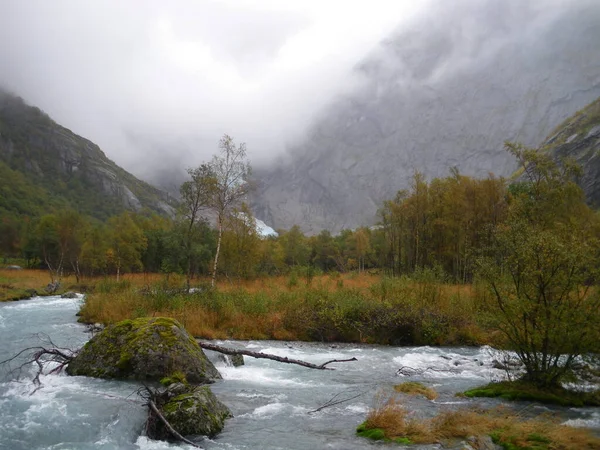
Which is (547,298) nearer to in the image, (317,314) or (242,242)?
(317,314)

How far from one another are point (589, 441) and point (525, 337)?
420cm

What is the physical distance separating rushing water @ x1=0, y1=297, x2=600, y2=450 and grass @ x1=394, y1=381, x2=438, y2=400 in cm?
29

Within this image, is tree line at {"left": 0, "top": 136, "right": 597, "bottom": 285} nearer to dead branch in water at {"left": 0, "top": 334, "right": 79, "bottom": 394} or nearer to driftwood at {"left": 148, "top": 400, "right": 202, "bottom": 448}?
driftwood at {"left": 148, "top": 400, "right": 202, "bottom": 448}

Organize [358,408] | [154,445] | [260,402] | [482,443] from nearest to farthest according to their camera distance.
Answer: [482,443] → [154,445] → [358,408] → [260,402]

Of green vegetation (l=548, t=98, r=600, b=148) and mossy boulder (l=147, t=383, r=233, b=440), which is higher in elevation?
green vegetation (l=548, t=98, r=600, b=148)

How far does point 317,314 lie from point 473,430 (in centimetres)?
1381

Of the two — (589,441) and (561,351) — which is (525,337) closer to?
(561,351)

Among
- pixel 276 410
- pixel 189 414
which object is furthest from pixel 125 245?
pixel 189 414

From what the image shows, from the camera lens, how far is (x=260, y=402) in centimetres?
1138

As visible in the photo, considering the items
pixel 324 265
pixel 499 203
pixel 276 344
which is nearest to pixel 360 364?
pixel 276 344

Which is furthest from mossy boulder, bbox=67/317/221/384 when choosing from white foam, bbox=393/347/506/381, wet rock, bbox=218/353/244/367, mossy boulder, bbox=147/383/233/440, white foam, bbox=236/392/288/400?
white foam, bbox=393/347/506/381

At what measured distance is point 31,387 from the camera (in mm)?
11516

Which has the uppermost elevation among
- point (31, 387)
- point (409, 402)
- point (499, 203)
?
point (499, 203)

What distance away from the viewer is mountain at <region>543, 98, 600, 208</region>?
8025 cm
